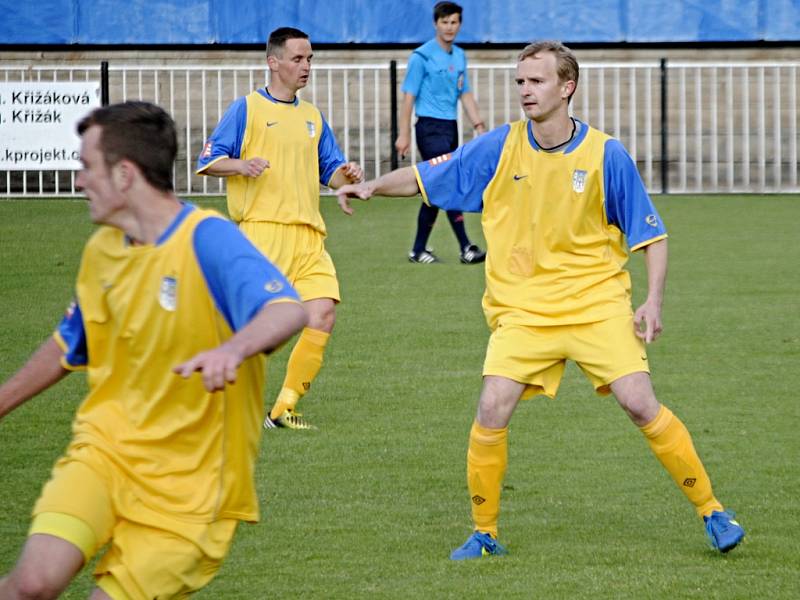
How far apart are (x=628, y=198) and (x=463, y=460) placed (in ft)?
7.50

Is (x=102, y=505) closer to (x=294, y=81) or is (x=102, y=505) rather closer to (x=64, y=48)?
(x=294, y=81)

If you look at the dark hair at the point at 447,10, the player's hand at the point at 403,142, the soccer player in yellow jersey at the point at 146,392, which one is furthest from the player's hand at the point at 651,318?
the dark hair at the point at 447,10

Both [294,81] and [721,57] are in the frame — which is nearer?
[294,81]

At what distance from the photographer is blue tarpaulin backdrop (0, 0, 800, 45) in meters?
23.2

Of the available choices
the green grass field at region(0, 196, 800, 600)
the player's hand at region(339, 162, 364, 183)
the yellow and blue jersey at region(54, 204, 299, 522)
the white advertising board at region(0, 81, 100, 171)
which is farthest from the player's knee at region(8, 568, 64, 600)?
the white advertising board at region(0, 81, 100, 171)

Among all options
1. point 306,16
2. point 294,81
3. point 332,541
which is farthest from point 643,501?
point 306,16

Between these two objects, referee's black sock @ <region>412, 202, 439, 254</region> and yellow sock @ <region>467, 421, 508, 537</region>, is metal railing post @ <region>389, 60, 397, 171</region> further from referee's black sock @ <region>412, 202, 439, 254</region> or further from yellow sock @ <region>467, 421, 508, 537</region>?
yellow sock @ <region>467, 421, 508, 537</region>

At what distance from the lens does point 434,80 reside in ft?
52.4

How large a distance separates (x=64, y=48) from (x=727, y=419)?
16.3 metres

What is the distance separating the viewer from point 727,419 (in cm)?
897

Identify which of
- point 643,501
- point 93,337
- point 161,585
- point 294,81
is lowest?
point 643,501

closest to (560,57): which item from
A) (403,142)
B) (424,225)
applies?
(424,225)

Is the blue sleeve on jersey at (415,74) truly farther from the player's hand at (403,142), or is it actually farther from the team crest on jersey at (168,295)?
the team crest on jersey at (168,295)

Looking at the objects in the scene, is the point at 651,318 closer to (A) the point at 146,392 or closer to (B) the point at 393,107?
(A) the point at 146,392
